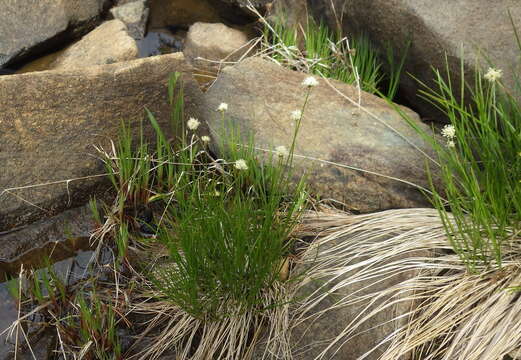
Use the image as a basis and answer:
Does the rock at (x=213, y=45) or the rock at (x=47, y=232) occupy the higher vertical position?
the rock at (x=213, y=45)

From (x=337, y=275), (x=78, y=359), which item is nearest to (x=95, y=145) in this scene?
(x=78, y=359)

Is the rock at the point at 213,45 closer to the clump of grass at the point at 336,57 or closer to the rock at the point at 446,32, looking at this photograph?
the clump of grass at the point at 336,57

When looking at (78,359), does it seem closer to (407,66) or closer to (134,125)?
(134,125)

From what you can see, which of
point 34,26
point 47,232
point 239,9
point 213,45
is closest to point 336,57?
point 213,45

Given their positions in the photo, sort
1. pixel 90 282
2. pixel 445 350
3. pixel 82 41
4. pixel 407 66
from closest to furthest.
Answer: pixel 445 350 < pixel 90 282 < pixel 407 66 < pixel 82 41

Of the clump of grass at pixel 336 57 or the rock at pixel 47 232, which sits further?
the clump of grass at pixel 336 57

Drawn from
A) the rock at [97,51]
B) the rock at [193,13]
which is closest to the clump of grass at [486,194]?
the rock at [97,51]
